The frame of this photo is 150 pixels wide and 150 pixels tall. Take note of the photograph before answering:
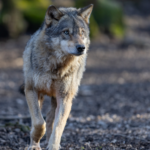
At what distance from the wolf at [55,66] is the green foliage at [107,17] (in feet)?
49.6

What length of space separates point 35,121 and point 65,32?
1.54 meters

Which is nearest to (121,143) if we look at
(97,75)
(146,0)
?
(97,75)

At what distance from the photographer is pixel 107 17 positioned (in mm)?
20609

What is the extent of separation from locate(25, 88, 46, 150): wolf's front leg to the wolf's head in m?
0.89

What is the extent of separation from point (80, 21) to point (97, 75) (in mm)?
7621

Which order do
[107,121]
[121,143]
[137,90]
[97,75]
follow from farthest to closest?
[97,75]
[137,90]
[107,121]
[121,143]

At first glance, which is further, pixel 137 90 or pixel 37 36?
pixel 137 90

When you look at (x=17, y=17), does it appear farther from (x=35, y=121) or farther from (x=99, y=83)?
(x=35, y=121)

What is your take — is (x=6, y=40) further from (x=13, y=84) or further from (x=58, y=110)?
(x=58, y=110)

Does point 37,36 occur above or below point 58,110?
above

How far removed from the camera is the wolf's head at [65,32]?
4.64 meters

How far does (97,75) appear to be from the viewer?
12.5 m

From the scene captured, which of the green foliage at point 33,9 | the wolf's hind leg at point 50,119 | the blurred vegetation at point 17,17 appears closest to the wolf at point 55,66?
the wolf's hind leg at point 50,119

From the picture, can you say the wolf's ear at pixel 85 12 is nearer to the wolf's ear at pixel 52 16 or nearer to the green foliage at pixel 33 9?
the wolf's ear at pixel 52 16
